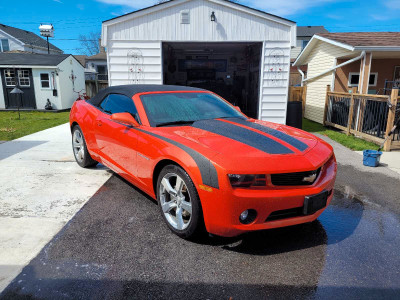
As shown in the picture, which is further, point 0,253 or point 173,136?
point 173,136

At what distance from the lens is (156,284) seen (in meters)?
2.24

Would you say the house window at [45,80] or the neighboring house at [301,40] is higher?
the neighboring house at [301,40]

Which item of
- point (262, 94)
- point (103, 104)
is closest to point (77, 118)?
point (103, 104)

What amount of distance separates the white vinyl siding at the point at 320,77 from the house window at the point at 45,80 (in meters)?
14.3

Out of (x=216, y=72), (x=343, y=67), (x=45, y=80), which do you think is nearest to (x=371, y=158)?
(x=343, y=67)

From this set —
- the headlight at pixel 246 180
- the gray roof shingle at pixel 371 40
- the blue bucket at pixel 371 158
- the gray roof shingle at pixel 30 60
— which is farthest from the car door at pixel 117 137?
the gray roof shingle at pixel 30 60

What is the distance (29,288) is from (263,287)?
1703mm

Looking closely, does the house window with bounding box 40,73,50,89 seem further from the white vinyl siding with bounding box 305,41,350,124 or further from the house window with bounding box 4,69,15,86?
the white vinyl siding with bounding box 305,41,350,124

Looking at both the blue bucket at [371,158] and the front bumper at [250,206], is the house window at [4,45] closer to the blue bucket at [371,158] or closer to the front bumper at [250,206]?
the blue bucket at [371,158]

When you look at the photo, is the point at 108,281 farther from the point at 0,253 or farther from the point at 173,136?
the point at 173,136

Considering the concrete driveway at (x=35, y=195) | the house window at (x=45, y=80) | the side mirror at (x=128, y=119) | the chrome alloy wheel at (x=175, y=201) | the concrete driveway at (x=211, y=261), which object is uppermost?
the house window at (x=45, y=80)

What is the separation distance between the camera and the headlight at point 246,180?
238 centimetres

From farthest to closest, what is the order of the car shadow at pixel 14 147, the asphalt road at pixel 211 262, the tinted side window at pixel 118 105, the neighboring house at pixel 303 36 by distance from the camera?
the neighboring house at pixel 303 36 → the car shadow at pixel 14 147 → the tinted side window at pixel 118 105 → the asphalt road at pixel 211 262

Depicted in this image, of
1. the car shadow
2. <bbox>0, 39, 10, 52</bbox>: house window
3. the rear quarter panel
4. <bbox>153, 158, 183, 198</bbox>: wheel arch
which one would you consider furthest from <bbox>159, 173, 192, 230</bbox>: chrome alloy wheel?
<bbox>0, 39, 10, 52</bbox>: house window
